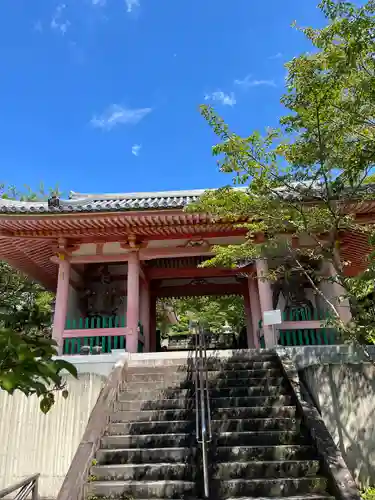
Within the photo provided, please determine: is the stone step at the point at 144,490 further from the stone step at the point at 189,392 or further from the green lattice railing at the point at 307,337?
the green lattice railing at the point at 307,337

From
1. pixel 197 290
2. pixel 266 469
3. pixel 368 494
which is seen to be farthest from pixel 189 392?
pixel 197 290

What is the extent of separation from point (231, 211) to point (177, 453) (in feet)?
11.1

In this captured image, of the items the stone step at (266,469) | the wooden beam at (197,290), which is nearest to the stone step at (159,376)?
the stone step at (266,469)

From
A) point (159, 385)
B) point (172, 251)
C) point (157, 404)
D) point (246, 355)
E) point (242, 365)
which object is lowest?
point (157, 404)

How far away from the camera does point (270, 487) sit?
4.34m

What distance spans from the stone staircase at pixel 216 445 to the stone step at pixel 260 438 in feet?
0.04

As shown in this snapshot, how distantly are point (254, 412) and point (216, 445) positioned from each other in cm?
82

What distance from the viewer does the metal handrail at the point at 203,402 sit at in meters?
4.35

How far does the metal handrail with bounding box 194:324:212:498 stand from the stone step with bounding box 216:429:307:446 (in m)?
0.31

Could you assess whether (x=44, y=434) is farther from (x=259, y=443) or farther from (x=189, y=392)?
(x=259, y=443)

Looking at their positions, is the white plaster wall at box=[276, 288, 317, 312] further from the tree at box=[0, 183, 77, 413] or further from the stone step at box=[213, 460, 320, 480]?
the tree at box=[0, 183, 77, 413]

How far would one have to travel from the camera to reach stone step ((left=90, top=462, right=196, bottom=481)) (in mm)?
4633

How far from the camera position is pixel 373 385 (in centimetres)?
538

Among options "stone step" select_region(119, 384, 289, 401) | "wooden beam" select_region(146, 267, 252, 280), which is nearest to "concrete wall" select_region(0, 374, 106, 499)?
"stone step" select_region(119, 384, 289, 401)
